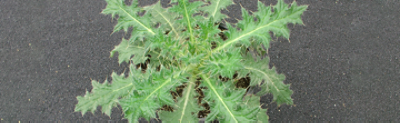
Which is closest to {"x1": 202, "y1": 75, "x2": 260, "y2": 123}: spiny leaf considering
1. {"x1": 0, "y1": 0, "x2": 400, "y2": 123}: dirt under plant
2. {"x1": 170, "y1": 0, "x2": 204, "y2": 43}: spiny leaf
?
{"x1": 170, "y1": 0, "x2": 204, "y2": 43}: spiny leaf

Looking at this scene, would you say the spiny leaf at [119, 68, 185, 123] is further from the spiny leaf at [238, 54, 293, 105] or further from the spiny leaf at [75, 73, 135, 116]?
the spiny leaf at [238, 54, 293, 105]

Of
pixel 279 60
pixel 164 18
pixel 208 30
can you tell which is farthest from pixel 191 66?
pixel 279 60

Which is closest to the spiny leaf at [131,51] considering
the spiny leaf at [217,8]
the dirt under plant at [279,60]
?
the spiny leaf at [217,8]

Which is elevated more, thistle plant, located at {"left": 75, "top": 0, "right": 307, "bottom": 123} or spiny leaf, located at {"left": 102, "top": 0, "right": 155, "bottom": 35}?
spiny leaf, located at {"left": 102, "top": 0, "right": 155, "bottom": 35}

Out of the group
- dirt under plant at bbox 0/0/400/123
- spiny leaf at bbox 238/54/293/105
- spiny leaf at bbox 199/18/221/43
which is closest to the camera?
spiny leaf at bbox 199/18/221/43

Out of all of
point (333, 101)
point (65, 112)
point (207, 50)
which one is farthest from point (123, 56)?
point (333, 101)

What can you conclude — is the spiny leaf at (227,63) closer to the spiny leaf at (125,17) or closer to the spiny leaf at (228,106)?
the spiny leaf at (228,106)

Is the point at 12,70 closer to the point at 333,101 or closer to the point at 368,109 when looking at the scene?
the point at 333,101
